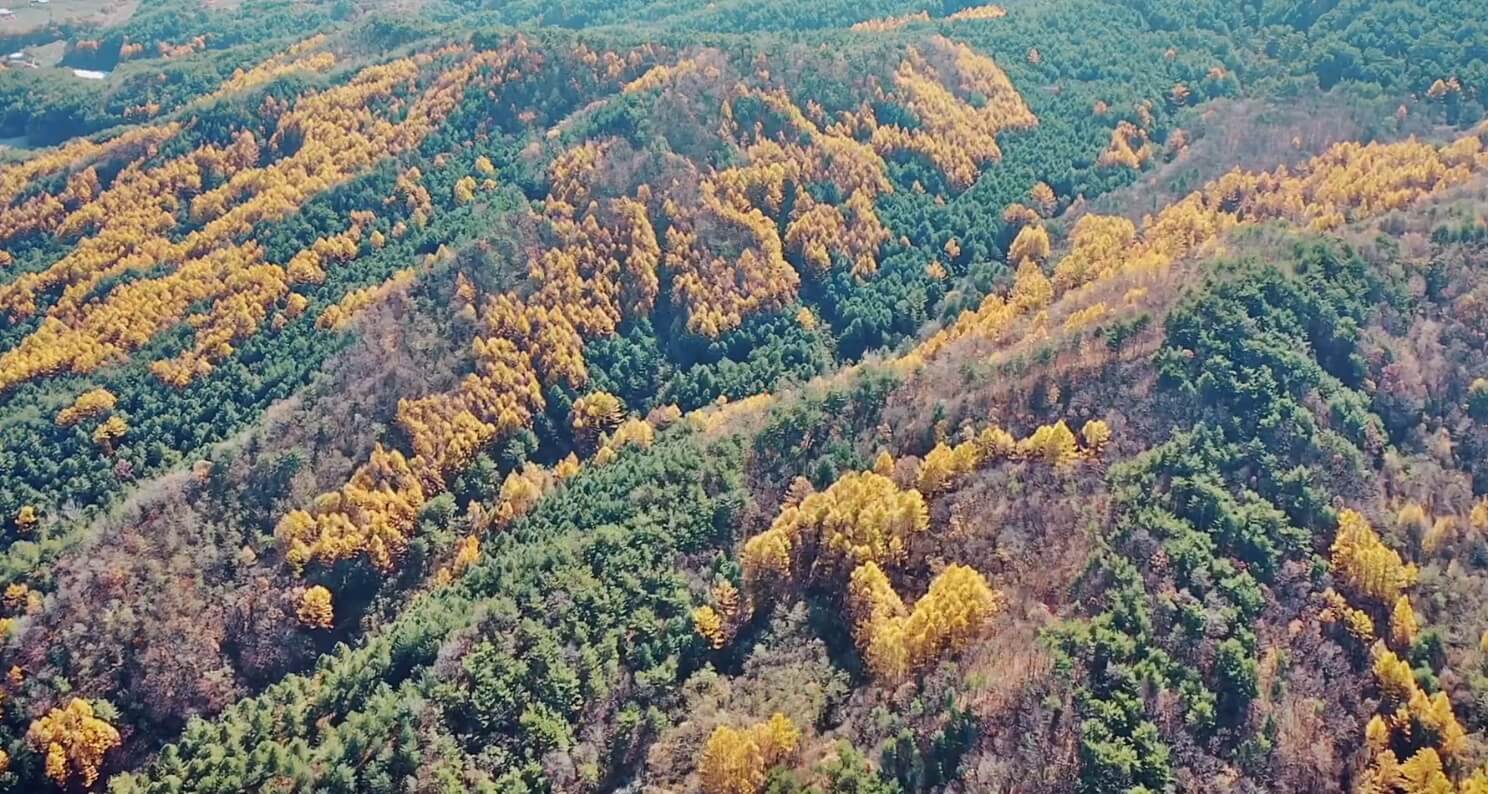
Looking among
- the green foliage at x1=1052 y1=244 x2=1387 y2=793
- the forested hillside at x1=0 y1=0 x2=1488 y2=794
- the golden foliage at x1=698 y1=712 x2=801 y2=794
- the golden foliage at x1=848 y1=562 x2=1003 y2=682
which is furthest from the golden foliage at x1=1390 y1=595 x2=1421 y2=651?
the golden foliage at x1=698 y1=712 x2=801 y2=794

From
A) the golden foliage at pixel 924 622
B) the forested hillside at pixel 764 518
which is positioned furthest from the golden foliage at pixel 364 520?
the golden foliage at pixel 924 622

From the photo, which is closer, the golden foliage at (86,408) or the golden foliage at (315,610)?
the golden foliage at (315,610)

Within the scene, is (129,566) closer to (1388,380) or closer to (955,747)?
(955,747)

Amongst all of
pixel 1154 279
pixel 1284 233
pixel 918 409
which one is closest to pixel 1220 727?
pixel 918 409

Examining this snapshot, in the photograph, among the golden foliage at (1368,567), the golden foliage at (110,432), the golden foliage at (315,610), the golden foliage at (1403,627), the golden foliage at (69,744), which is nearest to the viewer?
the golden foliage at (1403,627)

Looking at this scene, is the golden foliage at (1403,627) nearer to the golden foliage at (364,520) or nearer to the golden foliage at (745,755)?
the golden foliage at (745,755)

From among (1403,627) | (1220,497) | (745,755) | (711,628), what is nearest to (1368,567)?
(1403,627)

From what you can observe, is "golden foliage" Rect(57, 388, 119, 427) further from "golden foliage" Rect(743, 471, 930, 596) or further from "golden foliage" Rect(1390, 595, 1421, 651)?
"golden foliage" Rect(1390, 595, 1421, 651)
